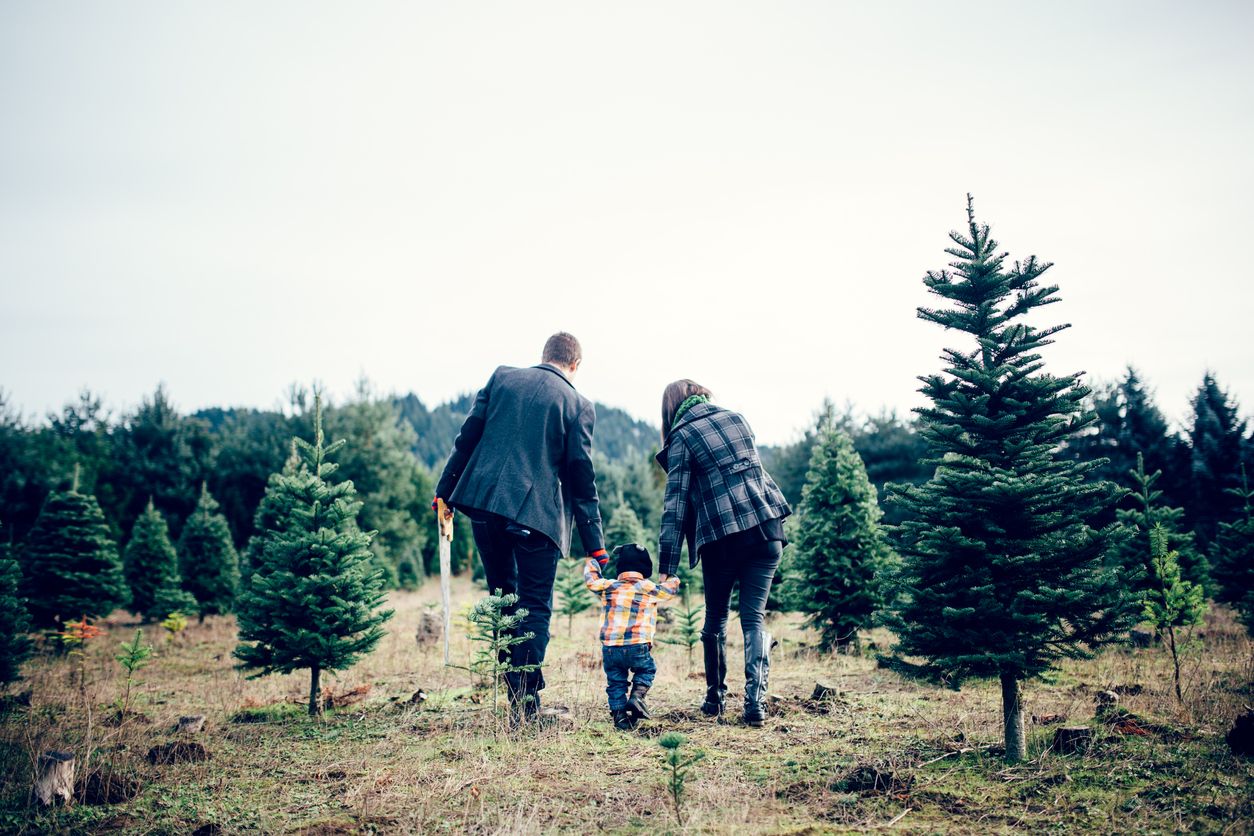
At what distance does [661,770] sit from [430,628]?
24.7 ft

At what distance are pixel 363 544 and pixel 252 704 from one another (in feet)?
5.86

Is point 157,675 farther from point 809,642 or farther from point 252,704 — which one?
point 809,642

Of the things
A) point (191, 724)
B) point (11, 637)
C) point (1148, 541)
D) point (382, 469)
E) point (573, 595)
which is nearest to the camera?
point (191, 724)

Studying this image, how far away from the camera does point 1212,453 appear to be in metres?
18.7

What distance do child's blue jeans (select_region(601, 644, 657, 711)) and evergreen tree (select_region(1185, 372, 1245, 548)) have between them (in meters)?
18.9

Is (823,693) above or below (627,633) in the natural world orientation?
below

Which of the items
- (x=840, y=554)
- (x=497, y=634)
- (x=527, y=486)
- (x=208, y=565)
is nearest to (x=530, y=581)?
(x=497, y=634)

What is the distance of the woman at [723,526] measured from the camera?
475cm

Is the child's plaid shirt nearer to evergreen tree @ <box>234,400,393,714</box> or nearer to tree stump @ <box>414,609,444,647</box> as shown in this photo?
evergreen tree @ <box>234,400,393,714</box>

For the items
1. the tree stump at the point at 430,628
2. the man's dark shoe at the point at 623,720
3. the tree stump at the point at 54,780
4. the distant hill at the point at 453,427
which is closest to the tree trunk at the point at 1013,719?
the man's dark shoe at the point at 623,720

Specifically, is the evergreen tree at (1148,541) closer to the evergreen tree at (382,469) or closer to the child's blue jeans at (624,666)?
the child's blue jeans at (624,666)

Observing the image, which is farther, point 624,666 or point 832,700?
point 832,700

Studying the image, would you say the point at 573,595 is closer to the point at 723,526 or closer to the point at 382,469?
the point at 723,526

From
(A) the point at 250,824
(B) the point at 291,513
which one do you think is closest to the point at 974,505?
(A) the point at 250,824
